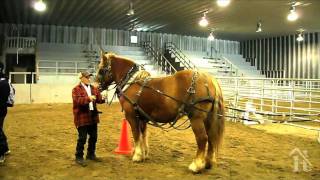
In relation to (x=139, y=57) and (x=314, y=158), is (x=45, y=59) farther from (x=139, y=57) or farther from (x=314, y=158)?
(x=314, y=158)

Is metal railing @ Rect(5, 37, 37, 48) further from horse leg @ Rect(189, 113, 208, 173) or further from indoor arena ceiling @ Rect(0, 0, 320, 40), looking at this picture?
horse leg @ Rect(189, 113, 208, 173)

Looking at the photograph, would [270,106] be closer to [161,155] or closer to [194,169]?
[161,155]

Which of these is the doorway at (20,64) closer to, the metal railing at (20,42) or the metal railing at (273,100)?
the metal railing at (20,42)

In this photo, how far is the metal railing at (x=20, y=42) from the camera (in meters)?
21.7

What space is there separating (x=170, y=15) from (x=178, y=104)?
13.6m

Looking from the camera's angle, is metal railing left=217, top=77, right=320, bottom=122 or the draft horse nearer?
Answer: the draft horse

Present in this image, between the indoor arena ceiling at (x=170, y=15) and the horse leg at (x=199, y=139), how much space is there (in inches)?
417

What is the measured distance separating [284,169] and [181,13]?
43.1 ft

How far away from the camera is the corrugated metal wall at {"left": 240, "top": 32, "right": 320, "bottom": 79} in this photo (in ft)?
80.7

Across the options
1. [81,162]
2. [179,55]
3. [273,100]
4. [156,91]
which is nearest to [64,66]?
[179,55]

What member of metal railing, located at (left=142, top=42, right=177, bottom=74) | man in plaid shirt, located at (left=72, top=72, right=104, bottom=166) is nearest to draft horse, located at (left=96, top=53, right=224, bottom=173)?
man in plaid shirt, located at (left=72, top=72, right=104, bottom=166)

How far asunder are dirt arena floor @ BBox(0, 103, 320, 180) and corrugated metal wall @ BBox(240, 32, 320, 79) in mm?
17085

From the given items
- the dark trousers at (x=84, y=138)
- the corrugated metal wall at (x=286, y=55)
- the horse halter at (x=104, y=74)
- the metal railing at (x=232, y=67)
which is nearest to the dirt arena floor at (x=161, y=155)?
the dark trousers at (x=84, y=138)

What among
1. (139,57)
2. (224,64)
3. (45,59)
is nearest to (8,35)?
(45,59)
